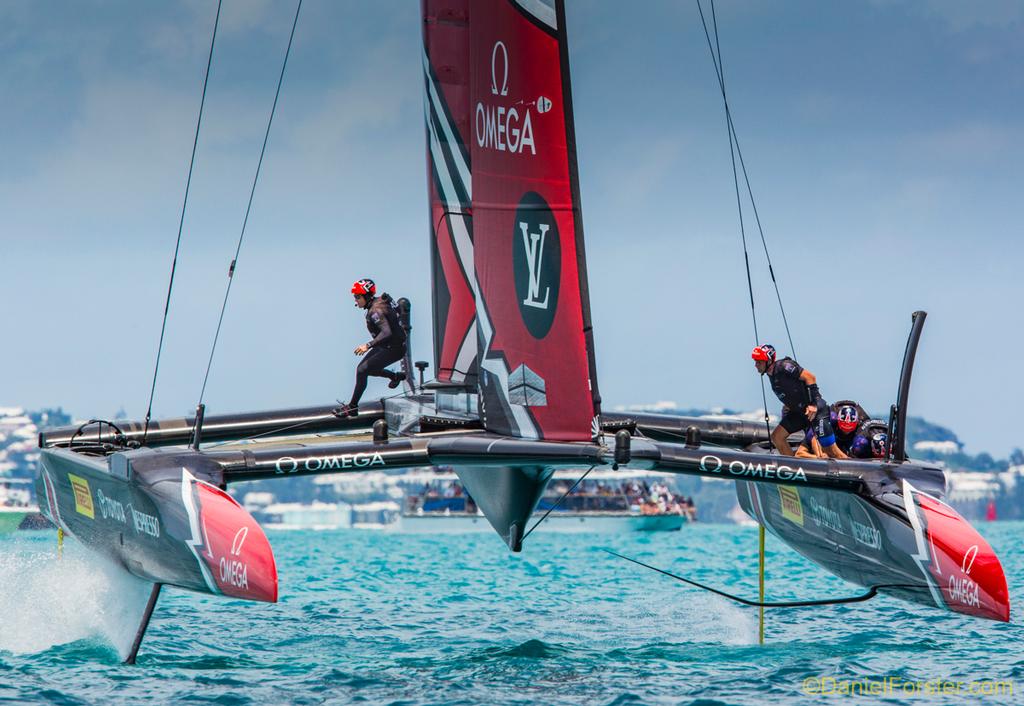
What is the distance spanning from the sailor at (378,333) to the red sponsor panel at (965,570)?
420 centimetres

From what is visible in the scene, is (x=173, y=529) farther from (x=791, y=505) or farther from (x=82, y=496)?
(x=791, y=505)

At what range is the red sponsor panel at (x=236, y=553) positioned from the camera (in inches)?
288

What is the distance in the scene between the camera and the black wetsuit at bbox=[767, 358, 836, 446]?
359 inches

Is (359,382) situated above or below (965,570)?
above

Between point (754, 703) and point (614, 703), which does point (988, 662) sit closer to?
point (754, 703)

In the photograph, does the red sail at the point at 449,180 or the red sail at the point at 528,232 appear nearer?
the red sail at the point at 528,232

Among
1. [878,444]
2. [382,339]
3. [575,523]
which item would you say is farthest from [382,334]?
[575,523]

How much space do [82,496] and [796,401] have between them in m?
4.81

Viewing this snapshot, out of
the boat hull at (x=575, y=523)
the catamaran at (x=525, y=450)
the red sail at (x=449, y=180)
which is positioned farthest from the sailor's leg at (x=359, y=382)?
the boat hull at (x=575, y=523)

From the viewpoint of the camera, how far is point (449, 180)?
35.1 feet

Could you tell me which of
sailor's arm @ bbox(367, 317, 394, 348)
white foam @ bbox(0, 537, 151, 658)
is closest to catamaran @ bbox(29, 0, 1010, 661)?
white foam @ bbox(0, 537, 151, 658)

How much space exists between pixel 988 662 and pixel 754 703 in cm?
233

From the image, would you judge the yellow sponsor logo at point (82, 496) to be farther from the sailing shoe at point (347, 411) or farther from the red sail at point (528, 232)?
the red sail at point (528, 232)

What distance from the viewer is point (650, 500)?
49125 millimetres
